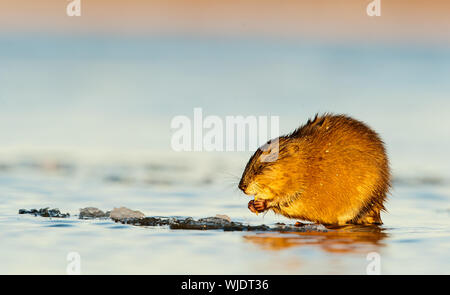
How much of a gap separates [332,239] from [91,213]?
2.83 meters

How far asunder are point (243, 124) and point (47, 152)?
3.30 metres

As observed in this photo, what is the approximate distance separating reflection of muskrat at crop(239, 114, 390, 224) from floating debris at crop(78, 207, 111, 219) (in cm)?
161

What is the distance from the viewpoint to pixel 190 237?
8.20 meters

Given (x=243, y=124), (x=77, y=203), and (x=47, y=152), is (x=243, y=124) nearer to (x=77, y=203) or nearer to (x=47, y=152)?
(x=47, y=152)

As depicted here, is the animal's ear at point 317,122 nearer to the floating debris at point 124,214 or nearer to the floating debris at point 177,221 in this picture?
the floating debris at point 177,221

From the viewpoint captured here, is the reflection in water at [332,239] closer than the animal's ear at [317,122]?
Yes

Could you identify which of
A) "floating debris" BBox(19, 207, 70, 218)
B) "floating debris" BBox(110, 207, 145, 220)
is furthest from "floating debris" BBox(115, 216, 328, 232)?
"floating debris" BBox(19, 207, 70, 218)

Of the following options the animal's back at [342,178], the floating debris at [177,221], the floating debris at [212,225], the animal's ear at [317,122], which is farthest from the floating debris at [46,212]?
the animal's ear at [317,122]

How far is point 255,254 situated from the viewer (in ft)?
24.7

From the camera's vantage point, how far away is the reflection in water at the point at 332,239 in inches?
307

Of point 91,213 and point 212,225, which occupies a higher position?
point 91,213

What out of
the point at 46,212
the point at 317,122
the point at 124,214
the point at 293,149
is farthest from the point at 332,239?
the point at 46,212

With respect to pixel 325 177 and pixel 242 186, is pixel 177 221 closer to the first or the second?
pixel 242 186
